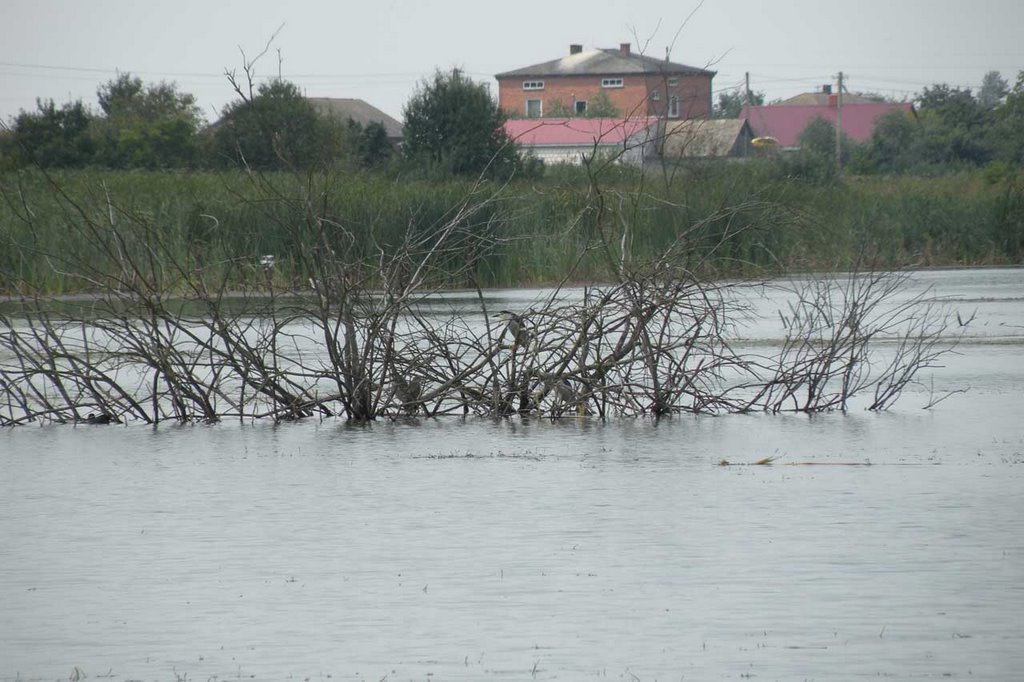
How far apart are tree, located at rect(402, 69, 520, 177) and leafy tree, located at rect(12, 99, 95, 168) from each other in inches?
407

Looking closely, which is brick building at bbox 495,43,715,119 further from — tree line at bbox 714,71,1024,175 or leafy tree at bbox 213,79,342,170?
leafy tree at bbox 213,79,342,170

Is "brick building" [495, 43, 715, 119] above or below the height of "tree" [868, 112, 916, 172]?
above

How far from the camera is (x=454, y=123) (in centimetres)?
4819

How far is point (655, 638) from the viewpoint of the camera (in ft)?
19.2

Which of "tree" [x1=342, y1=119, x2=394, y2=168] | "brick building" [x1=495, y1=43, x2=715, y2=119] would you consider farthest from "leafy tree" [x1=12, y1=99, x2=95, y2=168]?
"brick building" [x1=495, y1=43, x2=715, y2=119]

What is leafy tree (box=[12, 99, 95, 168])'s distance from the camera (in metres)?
48.7

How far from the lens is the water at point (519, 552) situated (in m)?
5.67

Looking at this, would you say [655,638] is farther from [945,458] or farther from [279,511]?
[945,458]

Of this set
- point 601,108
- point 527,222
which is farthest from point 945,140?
point 527,222

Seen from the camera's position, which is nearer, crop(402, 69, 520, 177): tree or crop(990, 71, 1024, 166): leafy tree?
crop(402, 69, 520, 177): tree

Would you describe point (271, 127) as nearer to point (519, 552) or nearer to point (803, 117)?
point (519, 552)

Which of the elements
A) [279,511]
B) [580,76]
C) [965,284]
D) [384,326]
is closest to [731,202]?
[965,284]

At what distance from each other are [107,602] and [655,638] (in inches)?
89.7

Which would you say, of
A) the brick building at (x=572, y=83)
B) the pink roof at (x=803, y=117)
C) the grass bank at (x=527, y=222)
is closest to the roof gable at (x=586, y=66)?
the brick building at (x=572, y=83)
